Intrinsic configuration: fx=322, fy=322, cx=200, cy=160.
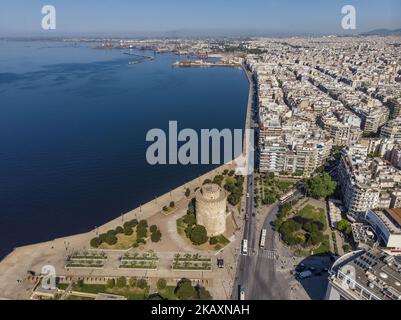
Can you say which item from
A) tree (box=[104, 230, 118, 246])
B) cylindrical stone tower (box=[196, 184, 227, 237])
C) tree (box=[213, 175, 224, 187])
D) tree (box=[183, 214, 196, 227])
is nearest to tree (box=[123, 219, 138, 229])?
tree (box=[104, 230, 118, 246])

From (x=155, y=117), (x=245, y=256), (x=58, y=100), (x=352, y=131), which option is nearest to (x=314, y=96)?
(x=352, y=131)

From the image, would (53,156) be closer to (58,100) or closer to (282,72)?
(58,100)

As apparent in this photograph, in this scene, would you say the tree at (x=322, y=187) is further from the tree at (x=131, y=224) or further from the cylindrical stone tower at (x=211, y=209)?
the tree at (x=131, y=224)

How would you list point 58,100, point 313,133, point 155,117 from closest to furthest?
1. point 313,133
2. point 155,117
3. point 58,100

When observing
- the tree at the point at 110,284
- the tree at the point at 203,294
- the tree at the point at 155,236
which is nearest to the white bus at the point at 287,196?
the tree at the point at 155,236

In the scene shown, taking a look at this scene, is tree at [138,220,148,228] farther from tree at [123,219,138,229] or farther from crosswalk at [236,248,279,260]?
crosswalk at [236,248,279,260]

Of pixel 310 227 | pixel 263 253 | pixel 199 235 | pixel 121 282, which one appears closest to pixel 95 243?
pixel 121 282

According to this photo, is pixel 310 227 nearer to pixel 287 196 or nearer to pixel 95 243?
pixel 287 196
